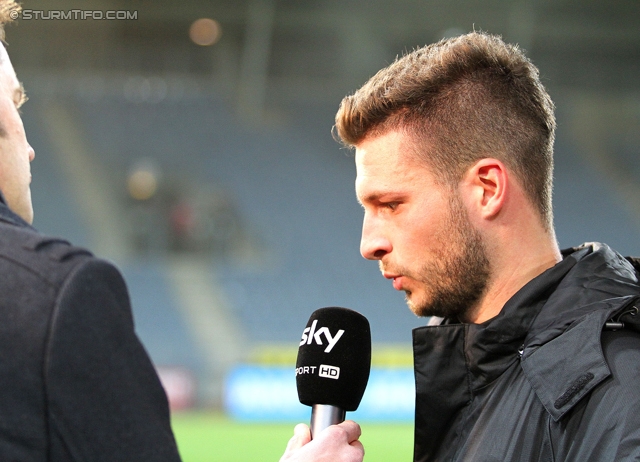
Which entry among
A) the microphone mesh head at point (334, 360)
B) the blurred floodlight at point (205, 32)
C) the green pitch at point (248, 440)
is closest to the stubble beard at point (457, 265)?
the microphone mesh head at point (334, 360)

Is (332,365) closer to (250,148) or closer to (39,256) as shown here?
(39,256)

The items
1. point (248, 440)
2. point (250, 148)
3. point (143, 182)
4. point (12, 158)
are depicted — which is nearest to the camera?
point (12, 158)

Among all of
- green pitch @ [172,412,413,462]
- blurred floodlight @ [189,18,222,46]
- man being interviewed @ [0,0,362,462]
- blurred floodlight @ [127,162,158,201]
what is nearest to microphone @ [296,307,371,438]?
man being interviewed @ [0,0,362,462]

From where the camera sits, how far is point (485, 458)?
105cm

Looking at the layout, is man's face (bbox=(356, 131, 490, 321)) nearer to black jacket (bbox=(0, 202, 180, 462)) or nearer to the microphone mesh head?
the microphone mesh head

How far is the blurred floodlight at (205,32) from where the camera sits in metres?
9.89

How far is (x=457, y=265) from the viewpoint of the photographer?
1.20 metres

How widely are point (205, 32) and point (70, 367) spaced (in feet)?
32.7

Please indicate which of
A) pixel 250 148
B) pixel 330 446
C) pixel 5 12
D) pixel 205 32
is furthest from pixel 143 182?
pixel 330 446

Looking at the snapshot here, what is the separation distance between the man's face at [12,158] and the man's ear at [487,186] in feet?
2.17

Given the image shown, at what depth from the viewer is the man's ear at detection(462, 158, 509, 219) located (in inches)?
47.1

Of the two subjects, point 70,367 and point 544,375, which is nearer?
point 70,367

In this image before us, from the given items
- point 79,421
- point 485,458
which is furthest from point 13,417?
point 485,458

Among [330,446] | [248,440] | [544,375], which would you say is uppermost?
[544,375]
